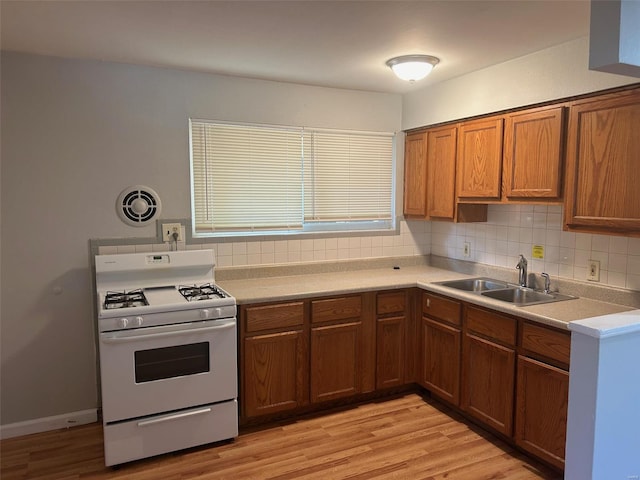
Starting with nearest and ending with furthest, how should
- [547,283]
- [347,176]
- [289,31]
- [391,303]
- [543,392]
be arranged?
[289,31] < [543,392] < [547,283] < [391,303] < [347,176]

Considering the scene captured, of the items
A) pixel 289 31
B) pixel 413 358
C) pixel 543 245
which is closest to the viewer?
pixel 289 31

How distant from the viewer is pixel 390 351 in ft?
11.4

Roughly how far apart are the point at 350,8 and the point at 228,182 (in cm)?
167

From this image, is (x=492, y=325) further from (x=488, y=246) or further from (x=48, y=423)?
(x=48, y=423)

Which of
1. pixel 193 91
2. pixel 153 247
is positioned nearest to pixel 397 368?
pixel 153 247

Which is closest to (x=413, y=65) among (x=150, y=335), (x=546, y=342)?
(x=546, y=342)

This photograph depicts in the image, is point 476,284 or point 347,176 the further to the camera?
point 347,176

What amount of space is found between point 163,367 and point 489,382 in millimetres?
1908

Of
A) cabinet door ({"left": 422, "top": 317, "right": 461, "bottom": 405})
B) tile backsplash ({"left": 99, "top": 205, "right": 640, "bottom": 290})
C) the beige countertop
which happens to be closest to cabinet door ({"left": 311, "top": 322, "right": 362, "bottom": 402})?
the beige countertop

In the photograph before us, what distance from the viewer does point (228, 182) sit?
3463mm

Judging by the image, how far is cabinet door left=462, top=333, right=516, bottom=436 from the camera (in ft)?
9.05

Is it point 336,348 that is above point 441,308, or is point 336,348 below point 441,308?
below

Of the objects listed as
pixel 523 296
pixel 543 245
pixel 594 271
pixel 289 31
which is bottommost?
pixel 523 296

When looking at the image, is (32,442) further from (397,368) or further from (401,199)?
(401,199)
